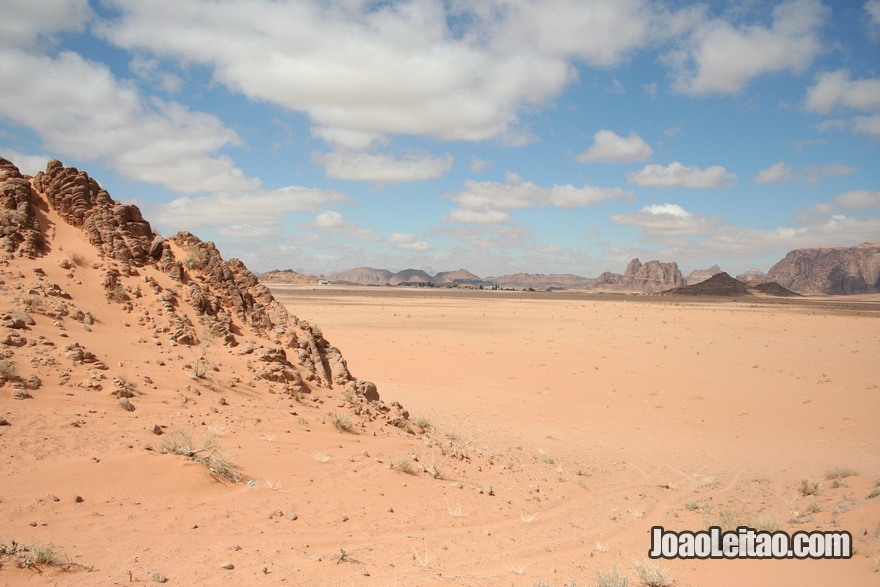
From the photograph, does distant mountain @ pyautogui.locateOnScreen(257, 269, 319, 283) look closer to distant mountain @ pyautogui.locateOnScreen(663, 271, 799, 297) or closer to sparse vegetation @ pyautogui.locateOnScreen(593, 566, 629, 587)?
distant mountain @ pyautogui.locateOnScreen(663, 271, 799, 297)

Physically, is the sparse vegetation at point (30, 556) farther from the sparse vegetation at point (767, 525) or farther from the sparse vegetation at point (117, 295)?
the sparse vegetation at point (767, 525)

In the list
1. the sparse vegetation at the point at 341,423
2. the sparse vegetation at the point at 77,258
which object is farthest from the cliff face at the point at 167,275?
the sparse vegetation at the point at 341,423

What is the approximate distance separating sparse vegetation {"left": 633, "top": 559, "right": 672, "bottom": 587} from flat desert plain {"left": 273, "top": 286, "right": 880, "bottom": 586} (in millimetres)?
351

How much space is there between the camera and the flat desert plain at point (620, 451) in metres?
4.92

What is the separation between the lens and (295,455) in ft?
21.9

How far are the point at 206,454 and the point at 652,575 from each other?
464 centimetres

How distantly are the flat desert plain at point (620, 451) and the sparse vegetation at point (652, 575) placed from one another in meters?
0.35

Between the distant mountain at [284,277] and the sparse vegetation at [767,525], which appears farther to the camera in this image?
the distant mountain at [284,277]

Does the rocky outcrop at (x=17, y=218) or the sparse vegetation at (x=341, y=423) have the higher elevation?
the rocky outcrop at (x=17, y=218)

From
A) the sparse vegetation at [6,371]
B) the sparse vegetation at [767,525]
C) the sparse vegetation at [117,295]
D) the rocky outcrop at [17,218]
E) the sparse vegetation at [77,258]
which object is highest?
the rocky outcrop at [17,218]

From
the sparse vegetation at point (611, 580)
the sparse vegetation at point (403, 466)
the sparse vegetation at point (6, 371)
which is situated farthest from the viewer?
the sparse vegetation at point (403, 466)

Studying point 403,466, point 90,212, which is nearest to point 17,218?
point 90,212

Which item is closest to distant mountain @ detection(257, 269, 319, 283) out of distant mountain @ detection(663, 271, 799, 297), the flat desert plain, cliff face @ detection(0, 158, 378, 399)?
distant mountain @ detection(663, 271, 799, 297)

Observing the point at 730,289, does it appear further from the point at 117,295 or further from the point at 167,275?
the point at 117,295
